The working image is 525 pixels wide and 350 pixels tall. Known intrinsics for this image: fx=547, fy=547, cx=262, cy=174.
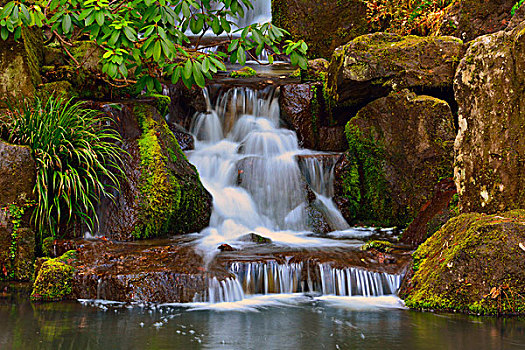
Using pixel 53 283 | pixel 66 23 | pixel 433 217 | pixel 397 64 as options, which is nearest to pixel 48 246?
pixel 53 283

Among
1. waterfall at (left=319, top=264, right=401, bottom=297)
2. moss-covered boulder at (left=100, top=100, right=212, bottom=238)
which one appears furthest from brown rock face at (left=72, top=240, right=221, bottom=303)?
moss-covered boulder at (left=100, top=100, right=212, bottom=238)

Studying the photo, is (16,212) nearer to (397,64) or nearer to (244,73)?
(397,64)

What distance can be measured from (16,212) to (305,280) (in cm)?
→ 330

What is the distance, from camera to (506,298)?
4.48 m

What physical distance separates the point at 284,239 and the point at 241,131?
3.02 metres

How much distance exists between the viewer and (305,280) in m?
5.59

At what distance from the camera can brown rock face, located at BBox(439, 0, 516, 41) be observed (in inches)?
380

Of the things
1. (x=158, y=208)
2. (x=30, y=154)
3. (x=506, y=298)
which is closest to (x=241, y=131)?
(x=158, y=208)

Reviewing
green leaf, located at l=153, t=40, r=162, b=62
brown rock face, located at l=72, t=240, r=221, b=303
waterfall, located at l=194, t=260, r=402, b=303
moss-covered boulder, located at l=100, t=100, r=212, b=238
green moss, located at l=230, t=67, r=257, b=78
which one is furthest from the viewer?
green moss, located at l=230, t=67, r=257, b=78

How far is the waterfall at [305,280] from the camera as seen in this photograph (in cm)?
543

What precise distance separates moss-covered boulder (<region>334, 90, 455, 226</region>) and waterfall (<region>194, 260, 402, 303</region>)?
3100 millimetres

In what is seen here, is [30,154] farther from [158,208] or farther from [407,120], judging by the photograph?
[407,120]

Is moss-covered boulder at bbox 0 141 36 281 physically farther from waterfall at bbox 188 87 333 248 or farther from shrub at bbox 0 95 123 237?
waterfall at bbox 188 87 333 248

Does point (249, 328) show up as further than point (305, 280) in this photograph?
No
